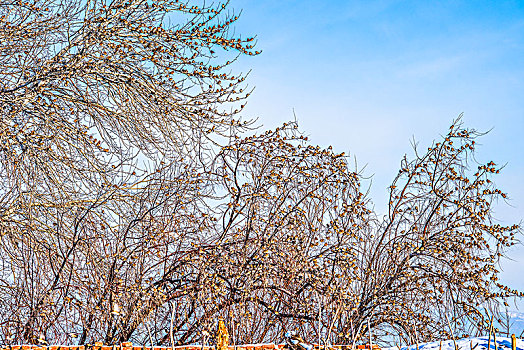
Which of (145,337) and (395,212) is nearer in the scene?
(145,337)

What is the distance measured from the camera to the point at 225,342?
2.56 m

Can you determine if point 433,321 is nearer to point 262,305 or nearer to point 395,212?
point 395,212

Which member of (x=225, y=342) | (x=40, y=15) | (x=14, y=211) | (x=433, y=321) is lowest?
(x=225, y=342)

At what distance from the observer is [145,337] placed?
18.3 ft

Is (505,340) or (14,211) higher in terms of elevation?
(14,211)

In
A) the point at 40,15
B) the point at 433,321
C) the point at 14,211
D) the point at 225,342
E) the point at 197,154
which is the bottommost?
the point at 225,342

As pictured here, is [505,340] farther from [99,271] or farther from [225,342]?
[99,271]

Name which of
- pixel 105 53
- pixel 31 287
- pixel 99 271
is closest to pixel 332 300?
pixel 99 271

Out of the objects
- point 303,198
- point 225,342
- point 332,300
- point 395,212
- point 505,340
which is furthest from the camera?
point 395,212

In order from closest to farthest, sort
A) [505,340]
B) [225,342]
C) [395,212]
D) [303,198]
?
[225,342], [505,340], [303,198], [395,212]

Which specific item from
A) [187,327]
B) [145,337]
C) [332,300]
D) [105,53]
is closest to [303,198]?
[332,300]

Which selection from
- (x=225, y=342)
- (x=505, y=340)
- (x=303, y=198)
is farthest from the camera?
(x=303, y=198)

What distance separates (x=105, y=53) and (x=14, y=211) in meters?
1.87

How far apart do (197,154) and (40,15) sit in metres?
2.35
